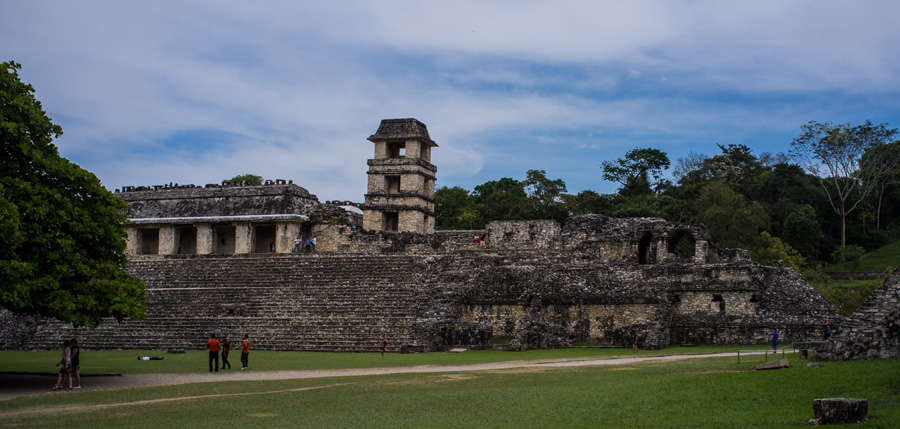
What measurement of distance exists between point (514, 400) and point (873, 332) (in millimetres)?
6329

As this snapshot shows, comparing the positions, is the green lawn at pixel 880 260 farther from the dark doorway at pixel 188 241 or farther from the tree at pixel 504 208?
the dark doorway at pixel 188 241

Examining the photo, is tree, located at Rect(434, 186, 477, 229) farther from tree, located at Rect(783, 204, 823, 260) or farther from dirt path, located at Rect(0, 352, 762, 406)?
dirt path, located at Rect(0, 352, 762, 406)

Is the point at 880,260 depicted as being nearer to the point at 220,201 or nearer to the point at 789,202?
the point at 789,202

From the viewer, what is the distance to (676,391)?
12273 millimetres

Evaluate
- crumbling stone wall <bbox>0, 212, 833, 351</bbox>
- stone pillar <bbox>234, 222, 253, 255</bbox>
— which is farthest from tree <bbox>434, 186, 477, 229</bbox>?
crumbling stone wall <bbox>0, 212, 833, 351</bbox>

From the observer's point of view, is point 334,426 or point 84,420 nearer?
point 334,426

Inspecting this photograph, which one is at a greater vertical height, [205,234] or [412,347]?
[205,234]

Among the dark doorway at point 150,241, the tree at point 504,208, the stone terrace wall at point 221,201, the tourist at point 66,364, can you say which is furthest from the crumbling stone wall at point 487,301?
the tree at point 504,208

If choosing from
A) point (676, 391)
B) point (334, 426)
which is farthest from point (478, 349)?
point (334, 426)

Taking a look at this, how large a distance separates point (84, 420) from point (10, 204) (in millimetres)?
5059

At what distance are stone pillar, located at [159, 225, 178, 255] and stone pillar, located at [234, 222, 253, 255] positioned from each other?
3.13 meters

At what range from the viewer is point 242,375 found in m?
17.8

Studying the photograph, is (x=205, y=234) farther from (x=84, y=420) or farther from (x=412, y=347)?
(x=84, y=420)

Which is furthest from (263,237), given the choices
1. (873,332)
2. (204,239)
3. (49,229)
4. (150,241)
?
(873,332)
